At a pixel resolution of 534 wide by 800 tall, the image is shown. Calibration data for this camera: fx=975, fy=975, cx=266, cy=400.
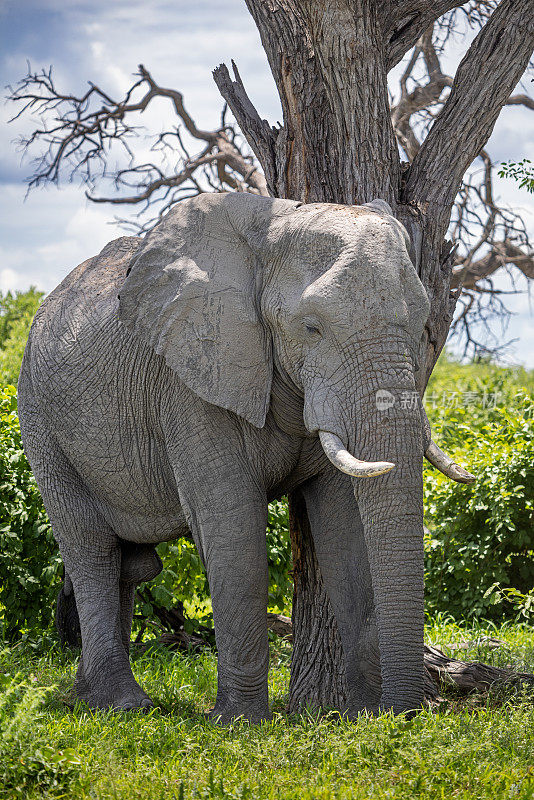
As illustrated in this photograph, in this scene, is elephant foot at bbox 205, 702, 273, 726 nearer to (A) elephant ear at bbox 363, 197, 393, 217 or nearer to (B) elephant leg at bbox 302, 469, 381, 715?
(B) elephant leg at bbox 302, 469, 381, 715

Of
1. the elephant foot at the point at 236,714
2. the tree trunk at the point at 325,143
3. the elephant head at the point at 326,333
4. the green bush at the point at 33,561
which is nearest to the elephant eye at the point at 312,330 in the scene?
the elephant head at the point at 326,333

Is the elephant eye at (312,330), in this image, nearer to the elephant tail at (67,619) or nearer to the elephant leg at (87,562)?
the elephant leg at (87,562)

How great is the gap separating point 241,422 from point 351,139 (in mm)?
2082

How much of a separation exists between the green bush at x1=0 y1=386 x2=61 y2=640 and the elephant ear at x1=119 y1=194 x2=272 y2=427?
3310 mm

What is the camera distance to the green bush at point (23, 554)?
7816 mm

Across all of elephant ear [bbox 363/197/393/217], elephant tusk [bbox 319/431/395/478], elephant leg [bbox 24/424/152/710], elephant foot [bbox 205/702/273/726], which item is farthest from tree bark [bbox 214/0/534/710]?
elephant tusk [bbox 319/431/395/478]

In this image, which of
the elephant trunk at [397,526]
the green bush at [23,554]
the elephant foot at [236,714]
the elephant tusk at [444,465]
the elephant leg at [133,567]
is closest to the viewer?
the elephant trunk at [397,526]

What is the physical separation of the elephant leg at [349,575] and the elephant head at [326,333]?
0.60 metres

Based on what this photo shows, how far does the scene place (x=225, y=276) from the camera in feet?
15.9

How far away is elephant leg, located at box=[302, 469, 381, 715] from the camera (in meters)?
5.13

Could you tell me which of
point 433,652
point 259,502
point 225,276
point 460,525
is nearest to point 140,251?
point 225,276

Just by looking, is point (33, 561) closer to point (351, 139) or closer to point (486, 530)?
point (486, 530)

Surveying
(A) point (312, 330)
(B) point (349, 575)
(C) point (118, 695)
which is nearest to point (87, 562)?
(C) point (118, 695)

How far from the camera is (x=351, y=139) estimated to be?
5984 mm
